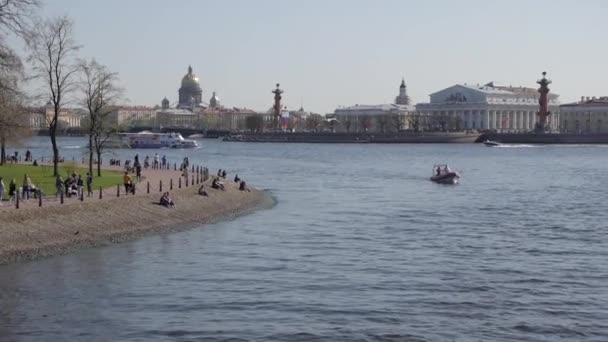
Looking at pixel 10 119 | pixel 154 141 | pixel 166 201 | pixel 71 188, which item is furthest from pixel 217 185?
pixel 154 141

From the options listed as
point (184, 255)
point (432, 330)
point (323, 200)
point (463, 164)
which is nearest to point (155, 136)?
point (463, 164)

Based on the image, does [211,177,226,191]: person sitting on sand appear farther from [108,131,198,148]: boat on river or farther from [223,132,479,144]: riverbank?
[223,132,479,144]: riverbank

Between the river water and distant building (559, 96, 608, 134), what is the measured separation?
15600cm

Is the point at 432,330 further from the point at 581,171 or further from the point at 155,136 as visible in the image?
the point at 155,136

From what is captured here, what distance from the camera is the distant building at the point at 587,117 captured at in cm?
19138

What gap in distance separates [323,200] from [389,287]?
25.5m

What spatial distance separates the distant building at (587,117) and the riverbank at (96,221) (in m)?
159

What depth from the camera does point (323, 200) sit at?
48812 mm

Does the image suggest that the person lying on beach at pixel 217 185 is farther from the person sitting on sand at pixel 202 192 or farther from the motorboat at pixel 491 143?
the motorboat at pixel 491 143

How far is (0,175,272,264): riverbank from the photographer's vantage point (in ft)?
91.1

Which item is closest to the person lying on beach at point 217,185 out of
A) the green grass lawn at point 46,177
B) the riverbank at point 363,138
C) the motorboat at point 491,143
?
the green grass lawn at point 46,177

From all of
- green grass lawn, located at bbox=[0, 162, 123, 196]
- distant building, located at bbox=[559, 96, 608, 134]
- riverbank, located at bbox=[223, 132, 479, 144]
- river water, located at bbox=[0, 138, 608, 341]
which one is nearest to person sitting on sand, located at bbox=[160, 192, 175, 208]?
river water, located at bbox=[0, 138, 608, 341]

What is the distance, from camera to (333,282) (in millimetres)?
24000

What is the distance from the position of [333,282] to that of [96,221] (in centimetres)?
1068
